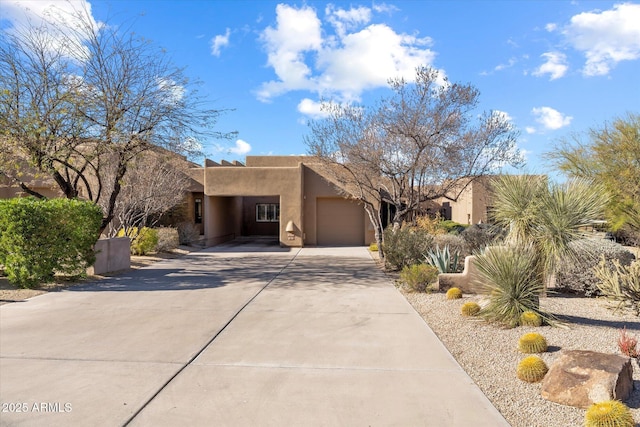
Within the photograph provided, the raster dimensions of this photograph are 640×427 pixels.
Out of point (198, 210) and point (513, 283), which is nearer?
point (513, 283)

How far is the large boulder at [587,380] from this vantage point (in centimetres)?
405

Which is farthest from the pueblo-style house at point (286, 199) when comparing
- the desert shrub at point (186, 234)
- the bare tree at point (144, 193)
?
the bare tree at point (144, 193)

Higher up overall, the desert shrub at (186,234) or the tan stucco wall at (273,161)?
the tan stucco wall at (273,161)

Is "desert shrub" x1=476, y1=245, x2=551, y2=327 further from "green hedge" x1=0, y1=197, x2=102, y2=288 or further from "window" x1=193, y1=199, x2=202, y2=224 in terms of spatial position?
"window" x1=193, y1=199, x2=202, y2=224

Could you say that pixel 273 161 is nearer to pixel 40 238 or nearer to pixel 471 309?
pixel 40 238

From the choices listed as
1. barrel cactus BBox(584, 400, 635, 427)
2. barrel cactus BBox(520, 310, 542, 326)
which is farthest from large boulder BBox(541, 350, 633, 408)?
barrel cactus BBox(520, 310, 542, 326)

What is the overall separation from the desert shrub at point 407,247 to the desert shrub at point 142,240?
383 inches

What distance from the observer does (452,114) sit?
13289mm

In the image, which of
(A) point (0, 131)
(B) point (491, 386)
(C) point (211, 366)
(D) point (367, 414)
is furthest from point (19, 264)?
(B) point (491, 386)

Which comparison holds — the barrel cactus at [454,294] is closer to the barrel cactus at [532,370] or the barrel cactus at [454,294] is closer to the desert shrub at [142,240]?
the barrel cactus at [532,370]

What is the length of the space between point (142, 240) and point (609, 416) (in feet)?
54.9

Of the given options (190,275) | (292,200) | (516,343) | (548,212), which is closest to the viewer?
(516,343)

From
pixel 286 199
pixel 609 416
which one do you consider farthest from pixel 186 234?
pixel 609 416

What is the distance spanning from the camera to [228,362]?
17.7ft
